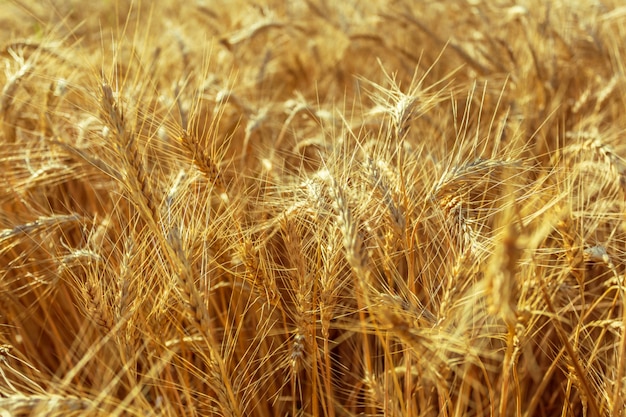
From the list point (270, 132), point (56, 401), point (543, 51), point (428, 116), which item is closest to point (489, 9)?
point (543, 51)

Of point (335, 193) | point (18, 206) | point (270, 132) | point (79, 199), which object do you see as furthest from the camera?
point (270, 132)

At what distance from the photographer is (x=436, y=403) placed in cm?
178

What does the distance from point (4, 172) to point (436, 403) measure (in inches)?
61.0

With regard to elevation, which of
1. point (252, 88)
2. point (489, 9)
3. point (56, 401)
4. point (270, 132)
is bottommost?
point (56, 401)

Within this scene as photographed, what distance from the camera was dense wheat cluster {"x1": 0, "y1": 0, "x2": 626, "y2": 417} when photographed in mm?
1187

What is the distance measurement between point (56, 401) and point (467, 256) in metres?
0.77

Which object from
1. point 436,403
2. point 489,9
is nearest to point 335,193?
point 436,403

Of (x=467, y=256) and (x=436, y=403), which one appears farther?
(x=436, y=403)

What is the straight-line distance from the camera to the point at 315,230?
1.72 meters

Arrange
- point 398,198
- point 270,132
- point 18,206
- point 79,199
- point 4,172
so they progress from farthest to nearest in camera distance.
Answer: point 270,132, point 79,199, point 18,206, point 4,172, point 398,198

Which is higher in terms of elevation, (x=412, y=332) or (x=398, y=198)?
(x=398, y=198)

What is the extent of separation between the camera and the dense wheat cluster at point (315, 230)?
1.19m

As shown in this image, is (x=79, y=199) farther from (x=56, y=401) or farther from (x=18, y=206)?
(x=56, y=401)

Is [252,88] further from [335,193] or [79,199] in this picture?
[335,193]
